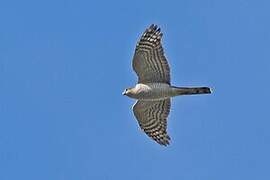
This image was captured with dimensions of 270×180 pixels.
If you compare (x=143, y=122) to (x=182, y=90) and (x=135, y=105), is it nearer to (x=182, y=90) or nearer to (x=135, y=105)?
(x=135, y=105)

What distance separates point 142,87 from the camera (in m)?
30.9

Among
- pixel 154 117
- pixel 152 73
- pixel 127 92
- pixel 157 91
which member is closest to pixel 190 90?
pixel 157 91

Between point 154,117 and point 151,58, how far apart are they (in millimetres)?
2816

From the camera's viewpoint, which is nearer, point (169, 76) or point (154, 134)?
point (169, 76)

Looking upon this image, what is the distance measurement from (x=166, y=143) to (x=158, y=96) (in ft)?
8.87

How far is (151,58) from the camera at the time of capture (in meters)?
30.5

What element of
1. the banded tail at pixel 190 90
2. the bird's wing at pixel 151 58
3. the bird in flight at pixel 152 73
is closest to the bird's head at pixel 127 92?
the bird in flight at pixel 152 73

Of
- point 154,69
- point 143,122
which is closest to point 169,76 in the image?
point 154,69

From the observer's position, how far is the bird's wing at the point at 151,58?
99.9 ft

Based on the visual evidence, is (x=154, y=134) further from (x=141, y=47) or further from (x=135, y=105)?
(x=141, y=47)

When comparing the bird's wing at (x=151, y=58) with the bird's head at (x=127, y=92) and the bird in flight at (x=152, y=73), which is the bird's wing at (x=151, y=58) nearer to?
the bird in flight at (x=152, y=73)

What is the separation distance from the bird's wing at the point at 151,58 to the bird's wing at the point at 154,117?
165 cm

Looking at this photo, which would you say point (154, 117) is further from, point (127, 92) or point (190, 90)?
point (190, 90)

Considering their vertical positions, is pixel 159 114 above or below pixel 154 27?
below
